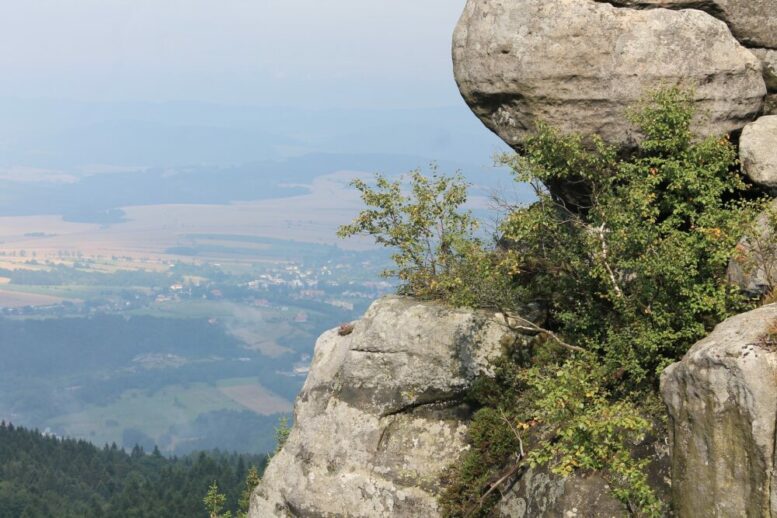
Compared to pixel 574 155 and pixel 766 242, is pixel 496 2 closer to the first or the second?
pixel 574 155

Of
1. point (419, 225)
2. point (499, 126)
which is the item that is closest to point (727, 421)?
point (499, 126)

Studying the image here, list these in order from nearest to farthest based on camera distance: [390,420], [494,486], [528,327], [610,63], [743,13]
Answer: [494,486] < [610,63] < [528,327] < [390,420] < [743,13]

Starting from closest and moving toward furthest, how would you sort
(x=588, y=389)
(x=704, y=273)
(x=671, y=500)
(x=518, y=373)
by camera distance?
(x=671, y=500)
(x=588, y=389)
(x=704, y=273)
(x=518, y=373)

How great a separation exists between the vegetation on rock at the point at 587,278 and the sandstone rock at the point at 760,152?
1.39 feet

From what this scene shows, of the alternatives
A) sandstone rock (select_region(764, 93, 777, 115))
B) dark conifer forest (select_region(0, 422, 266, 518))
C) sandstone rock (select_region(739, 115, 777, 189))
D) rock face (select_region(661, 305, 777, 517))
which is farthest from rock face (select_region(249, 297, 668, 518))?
dark conifer forest (select_region(0, 422, 266, 518))

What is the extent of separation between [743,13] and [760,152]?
4.50 m

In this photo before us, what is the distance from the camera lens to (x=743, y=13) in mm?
25562

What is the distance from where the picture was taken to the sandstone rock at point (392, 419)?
80.2 ft

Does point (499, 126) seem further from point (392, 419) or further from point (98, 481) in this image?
point (98, 481)

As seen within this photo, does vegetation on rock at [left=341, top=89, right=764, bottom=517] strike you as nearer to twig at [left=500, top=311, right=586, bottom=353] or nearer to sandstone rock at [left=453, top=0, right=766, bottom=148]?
twig at [left=500, top=311, right=586, bottom=353]

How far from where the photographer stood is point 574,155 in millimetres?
24125

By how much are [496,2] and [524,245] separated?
22.2ft

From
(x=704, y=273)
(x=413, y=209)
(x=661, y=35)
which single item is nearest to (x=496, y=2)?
(x=661, y=35)

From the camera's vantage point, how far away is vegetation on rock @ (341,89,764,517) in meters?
20.1
